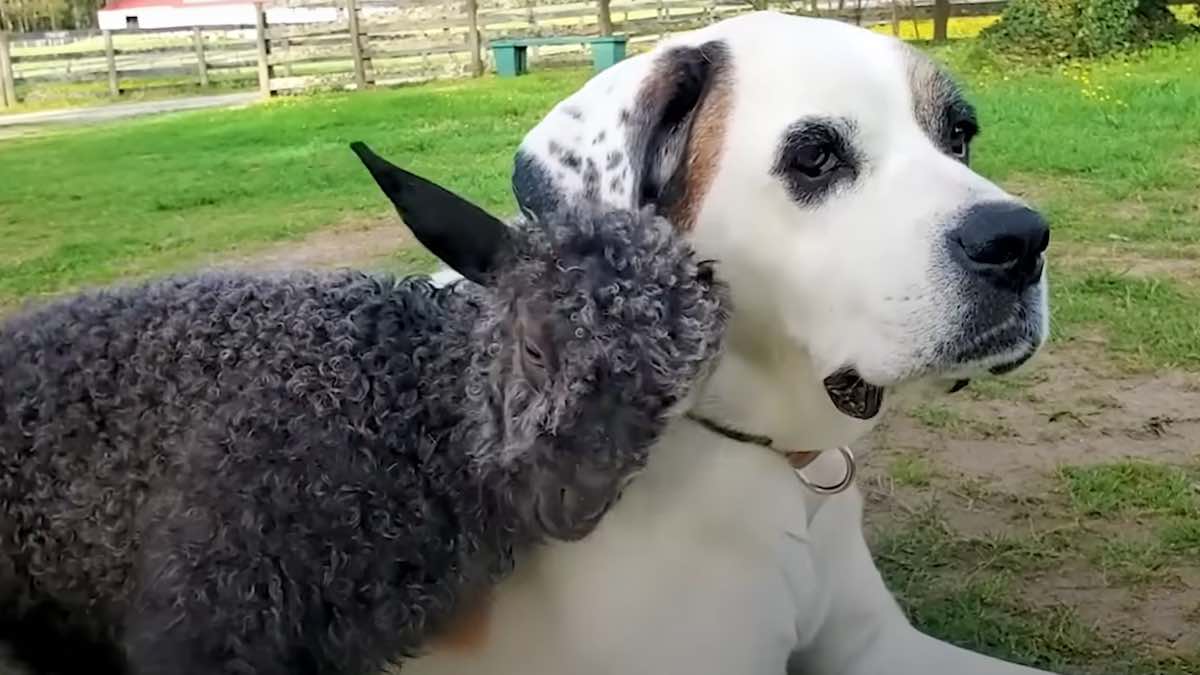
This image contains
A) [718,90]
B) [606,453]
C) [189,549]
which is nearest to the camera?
[606,453]

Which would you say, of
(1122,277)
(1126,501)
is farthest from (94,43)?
(1126,501)

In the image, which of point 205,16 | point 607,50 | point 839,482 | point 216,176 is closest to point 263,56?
point 607,50

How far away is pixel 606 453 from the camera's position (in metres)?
1.02

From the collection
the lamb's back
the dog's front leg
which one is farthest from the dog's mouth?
the lamb's back


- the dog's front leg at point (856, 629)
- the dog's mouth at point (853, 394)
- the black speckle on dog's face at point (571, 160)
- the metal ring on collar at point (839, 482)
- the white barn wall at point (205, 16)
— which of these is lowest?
the dog's front leg at point (856, 629)

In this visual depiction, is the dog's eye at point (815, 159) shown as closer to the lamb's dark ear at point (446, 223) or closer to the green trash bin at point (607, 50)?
the lamb's dark ear at point (446, 223)

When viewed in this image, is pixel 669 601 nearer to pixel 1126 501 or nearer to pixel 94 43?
pixel 1126 501

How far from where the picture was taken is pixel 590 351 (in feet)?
3.31

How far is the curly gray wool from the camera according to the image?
3.41 feet

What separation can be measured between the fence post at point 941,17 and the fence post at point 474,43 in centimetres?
A: 298

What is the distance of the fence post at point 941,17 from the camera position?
9.02 metres

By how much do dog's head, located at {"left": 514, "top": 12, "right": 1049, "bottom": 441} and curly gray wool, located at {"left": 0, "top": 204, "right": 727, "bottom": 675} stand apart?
127 millimetres

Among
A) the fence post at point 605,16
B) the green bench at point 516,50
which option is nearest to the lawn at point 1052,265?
the green bench at point 516,50

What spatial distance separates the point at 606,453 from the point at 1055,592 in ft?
3.11
